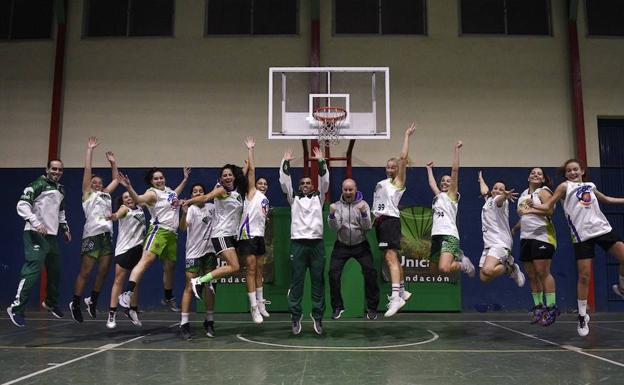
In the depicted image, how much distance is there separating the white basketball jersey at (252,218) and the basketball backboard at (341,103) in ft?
7.31

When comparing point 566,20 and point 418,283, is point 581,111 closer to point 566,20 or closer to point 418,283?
point 566,20

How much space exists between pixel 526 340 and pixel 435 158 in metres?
5.71

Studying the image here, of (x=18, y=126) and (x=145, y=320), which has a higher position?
(x=18, y=126)

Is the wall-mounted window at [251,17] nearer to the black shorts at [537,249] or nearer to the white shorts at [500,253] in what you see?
the white shorts at [500,253]

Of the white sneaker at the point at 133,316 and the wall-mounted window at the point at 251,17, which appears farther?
the wall-mounted window at the point at 251,17

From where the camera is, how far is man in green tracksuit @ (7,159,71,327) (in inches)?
251

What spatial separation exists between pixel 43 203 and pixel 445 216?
579 cm

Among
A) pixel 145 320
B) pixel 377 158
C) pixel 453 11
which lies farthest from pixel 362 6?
pixel 145 320

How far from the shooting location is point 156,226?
21.7ft

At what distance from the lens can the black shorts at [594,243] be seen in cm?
589

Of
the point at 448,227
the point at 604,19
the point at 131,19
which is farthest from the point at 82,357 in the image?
the point at 604,19

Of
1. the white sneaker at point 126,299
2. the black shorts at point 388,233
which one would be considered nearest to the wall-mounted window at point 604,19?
the black shorts at point 388,233

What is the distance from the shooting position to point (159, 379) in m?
4.07

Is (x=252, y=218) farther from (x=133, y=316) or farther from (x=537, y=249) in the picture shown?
(x=537, y=249)
